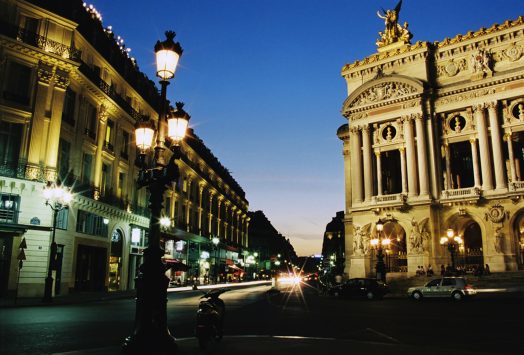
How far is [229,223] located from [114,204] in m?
46.6

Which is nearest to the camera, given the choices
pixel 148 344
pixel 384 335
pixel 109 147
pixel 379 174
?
pixel 148 344

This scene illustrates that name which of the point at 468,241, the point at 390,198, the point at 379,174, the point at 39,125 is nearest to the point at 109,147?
the point at 39,125

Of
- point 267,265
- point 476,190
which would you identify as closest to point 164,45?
point 476,190

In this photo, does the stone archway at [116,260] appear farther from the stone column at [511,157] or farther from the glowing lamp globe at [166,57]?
the stone column at [511,157]

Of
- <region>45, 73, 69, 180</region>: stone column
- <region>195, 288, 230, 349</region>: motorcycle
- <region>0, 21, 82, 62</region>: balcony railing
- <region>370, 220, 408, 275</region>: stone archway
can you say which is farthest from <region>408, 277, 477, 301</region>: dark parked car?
<region>0, 21, 82, 62</region>: balcony railing

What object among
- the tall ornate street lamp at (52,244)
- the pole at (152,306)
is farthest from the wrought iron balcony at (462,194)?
the pole at (152,306)

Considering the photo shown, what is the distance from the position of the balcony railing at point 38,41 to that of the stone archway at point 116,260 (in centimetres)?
1502

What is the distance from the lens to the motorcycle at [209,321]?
9016mm

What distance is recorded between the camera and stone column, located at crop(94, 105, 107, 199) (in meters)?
35.0

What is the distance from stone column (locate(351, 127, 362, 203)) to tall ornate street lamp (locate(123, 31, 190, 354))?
130 ft

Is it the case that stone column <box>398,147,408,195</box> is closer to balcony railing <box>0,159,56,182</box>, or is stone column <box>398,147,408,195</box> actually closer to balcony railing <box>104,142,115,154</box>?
balcony railing <box>104,142,115,154</box>

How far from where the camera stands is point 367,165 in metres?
47.7

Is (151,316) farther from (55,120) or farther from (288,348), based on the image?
(55,120)

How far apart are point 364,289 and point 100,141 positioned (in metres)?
23.1
